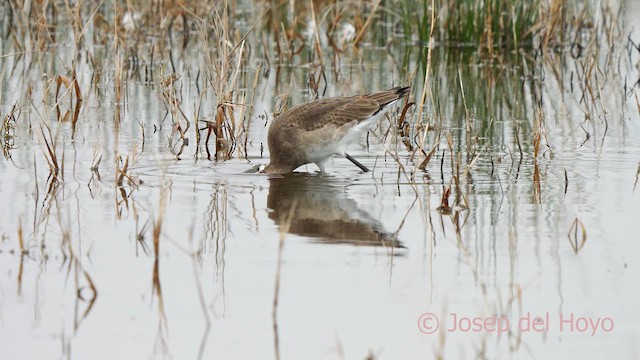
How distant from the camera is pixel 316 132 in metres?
8.61

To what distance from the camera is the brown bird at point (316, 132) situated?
8.63 m

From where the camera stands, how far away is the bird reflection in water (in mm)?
6477

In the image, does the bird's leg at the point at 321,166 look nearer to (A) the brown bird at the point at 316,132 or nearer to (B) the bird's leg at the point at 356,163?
(A) the brown bird at the point at 316,132

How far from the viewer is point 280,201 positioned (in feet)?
25.1

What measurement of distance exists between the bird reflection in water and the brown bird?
0.45 ft

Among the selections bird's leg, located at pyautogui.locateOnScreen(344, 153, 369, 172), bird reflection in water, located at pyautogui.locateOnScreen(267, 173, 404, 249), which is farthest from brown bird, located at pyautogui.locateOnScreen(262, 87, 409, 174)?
bird reflection in water, located at pyautogui.locateOnScreen(267, 173, 404, 249)

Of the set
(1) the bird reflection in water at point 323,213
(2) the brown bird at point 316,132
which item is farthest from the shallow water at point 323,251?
(2) the brown bird at point 316,132

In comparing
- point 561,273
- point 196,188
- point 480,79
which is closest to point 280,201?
point 196,188

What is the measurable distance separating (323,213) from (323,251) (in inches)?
41.5

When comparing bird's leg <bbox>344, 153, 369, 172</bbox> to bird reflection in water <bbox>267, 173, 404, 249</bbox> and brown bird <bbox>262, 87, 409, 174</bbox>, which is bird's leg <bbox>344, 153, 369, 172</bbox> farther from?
bird reflection in water <bbox>267, 173, 404, 249</bbox>

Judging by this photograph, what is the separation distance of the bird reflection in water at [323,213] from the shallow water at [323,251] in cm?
2

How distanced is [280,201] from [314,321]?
268 cm

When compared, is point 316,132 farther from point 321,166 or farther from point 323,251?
point 323,251

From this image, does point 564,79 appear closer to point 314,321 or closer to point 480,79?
point 480,79
